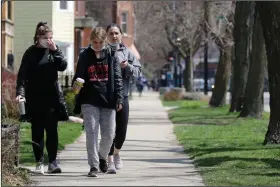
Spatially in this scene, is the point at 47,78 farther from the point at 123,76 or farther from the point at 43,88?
the point at 123,76

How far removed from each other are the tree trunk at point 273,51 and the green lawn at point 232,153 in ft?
1.37

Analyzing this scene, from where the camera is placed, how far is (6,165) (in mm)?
9938

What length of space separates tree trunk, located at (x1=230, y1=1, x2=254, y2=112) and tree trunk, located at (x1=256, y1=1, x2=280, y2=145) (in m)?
13.4

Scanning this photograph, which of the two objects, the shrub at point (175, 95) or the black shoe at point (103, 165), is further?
the shrub at point (175, 95)

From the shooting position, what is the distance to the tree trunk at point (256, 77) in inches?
957

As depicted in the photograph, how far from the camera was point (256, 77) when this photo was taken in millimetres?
24875

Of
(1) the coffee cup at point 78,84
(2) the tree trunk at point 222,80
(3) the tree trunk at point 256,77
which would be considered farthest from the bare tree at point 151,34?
(1) the coffee cup at point 78,84

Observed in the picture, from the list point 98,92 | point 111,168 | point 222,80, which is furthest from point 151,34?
point 98,92

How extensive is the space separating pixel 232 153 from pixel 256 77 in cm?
1131

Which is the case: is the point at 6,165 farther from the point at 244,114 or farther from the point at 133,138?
the point at 244,114

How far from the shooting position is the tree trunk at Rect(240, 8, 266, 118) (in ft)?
79.8

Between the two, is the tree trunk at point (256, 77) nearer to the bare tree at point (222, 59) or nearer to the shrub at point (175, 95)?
the bare tree at point (222, 59)

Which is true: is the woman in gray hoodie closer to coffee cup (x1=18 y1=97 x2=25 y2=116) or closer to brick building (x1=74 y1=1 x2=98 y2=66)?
coffee cup (x1=18 y1=97 x2=25 y2=116)

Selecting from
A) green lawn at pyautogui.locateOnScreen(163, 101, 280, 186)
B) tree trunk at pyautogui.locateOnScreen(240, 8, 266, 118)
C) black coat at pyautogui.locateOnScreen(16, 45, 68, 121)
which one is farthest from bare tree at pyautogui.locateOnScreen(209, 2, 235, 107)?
black coat at pyautogui.locateOnScreen(16, 45, 68, 121)
